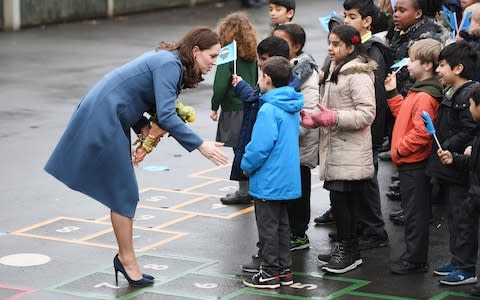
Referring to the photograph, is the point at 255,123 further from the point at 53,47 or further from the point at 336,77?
the point at 53,47

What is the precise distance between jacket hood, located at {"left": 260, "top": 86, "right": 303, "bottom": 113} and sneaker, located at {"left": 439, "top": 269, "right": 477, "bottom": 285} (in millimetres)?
1599

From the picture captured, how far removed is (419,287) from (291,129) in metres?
1.43

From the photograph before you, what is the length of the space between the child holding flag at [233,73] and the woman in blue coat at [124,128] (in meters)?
1.72

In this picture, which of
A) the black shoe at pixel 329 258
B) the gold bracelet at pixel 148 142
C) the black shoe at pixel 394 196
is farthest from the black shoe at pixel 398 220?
the gold bracelet at pixel 148 142

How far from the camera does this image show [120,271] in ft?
27.8

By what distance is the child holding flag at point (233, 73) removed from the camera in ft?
33.9

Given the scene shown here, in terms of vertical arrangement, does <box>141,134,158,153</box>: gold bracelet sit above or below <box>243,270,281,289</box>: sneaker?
above

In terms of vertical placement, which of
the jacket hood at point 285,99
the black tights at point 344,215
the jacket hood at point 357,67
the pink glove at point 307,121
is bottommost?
the black tights at point 344,215

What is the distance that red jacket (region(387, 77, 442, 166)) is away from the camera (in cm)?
871

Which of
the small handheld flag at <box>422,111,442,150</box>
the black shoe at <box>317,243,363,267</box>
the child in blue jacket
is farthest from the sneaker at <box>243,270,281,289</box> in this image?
the small handheld flag at <box>422,111,442,150</box>

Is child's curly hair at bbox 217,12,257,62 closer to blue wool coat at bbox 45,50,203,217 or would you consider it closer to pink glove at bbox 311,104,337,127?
pink glove at bbox 311,104,337,127

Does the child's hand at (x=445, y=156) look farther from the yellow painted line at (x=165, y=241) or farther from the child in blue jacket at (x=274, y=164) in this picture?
the yellow painted line at (x=165, y=241)

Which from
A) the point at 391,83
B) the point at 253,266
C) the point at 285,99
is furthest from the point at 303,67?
the point at 253,266

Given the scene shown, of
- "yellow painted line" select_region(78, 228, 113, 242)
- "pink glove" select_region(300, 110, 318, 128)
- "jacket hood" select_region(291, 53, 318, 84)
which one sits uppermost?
"jacket hood" select_region(291, 53, 318, 84)
